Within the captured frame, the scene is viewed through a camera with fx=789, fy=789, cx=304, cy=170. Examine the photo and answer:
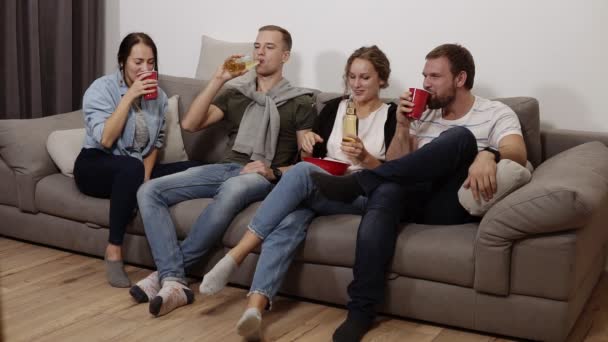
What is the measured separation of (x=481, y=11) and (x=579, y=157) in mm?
892

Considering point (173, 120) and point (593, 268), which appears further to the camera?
point (173, 120)

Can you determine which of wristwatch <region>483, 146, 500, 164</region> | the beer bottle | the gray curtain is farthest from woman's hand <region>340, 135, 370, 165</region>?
the gray curtain

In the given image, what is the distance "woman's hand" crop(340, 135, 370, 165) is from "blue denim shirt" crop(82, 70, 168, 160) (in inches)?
37.3

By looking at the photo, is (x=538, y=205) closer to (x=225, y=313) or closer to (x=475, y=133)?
(x=475, y=133)

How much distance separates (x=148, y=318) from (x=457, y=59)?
4.85ft

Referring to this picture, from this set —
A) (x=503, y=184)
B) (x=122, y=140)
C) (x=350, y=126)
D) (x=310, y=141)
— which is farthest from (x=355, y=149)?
(x=122, y=140)

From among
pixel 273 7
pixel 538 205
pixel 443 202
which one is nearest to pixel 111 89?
pixel 273 7

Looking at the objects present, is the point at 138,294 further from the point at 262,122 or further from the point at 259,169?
the point at 262,122

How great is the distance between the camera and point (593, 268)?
9.59 feet

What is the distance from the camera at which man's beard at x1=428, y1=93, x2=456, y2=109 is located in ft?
9.77

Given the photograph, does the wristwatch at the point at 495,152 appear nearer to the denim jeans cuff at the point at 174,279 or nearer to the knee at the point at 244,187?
the knee at the point at 244,187

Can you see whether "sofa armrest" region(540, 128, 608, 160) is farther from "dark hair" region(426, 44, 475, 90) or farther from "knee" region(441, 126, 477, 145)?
"knee" region(441, 126, 477, 145)

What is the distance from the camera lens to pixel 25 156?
11.5ft

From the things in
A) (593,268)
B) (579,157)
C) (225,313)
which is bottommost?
(225,313)
